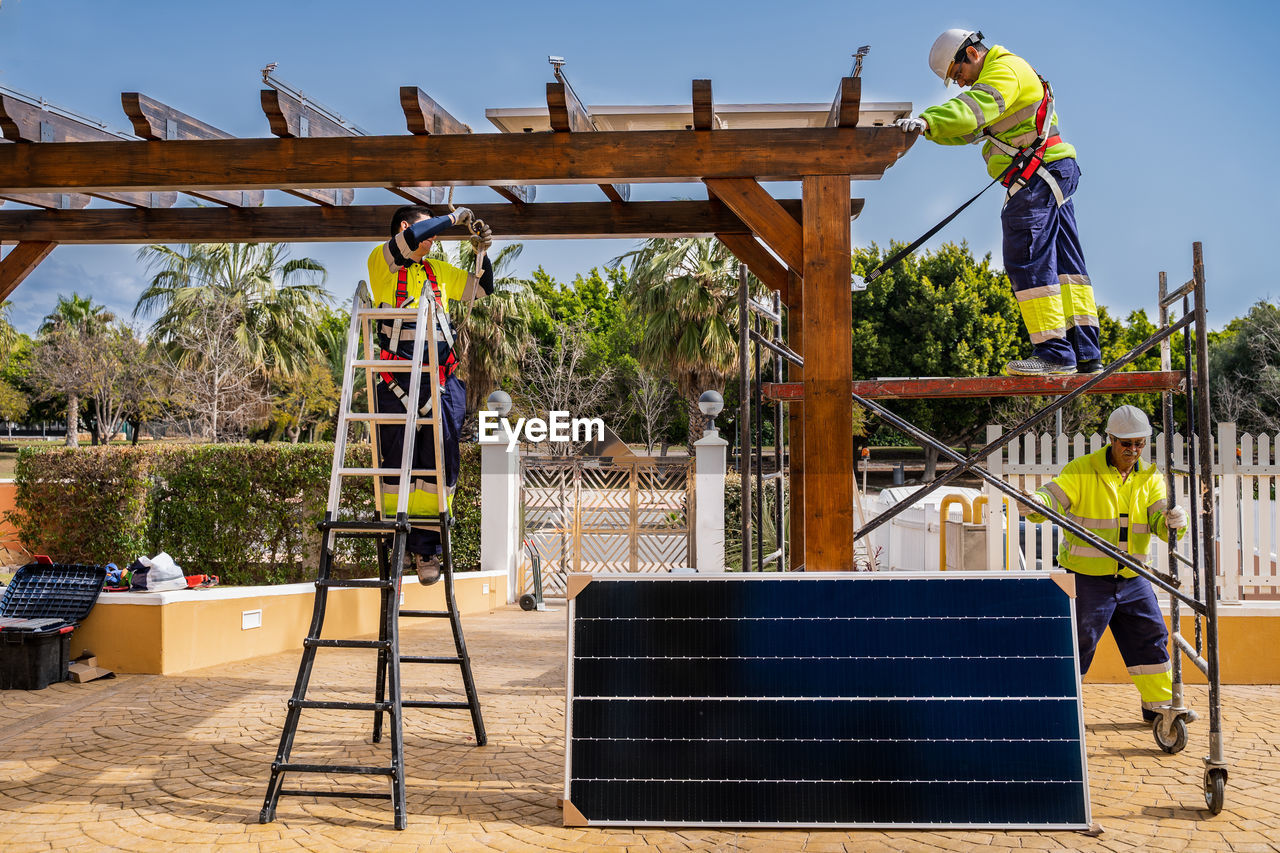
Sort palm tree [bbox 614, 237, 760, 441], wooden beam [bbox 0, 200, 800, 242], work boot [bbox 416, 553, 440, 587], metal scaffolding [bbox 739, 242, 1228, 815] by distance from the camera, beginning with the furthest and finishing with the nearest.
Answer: palm tree [bbox 614, 237, 760, 441]
wooden beam [bbox 0, 200, 800, 242]
work boot [bbox 416, 553, 440, 587]
metal scaffolding [bbox 739, 242, 1228, 815]

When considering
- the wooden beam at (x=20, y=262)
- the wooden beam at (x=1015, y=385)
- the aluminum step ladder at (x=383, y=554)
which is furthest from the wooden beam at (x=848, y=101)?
the wooden beam at (x=20, y=262)

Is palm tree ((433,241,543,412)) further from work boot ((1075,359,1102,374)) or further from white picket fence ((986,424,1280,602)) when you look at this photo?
work boot ((1075,359,1102,374))

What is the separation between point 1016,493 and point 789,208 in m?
3.13

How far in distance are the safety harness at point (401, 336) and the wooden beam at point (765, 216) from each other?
1777 millimetres

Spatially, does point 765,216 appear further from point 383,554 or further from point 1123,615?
point 1123,615

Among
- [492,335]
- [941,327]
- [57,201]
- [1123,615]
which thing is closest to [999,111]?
[1123,615]

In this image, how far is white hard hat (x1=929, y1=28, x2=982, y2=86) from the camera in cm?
495

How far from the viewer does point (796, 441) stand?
5965 mm

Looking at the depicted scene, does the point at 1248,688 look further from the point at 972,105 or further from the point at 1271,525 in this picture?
the point at 972,105

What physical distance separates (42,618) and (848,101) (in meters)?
7.20

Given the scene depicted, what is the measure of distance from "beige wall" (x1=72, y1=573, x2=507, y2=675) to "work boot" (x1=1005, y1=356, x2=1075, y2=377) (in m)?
6.59

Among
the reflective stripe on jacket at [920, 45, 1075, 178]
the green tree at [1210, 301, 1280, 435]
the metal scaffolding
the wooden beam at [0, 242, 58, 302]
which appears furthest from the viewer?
the green tree at [1210, 301, 1280, 435]

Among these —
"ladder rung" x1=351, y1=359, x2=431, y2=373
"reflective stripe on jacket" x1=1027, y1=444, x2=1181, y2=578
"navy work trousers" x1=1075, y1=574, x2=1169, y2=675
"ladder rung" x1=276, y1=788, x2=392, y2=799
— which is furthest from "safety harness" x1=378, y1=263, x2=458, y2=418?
"navy work trousers" x1=1075, y1=574, x2=1169, y2=675

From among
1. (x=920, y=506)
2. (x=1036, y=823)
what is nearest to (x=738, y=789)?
(x=1036, y=823)
